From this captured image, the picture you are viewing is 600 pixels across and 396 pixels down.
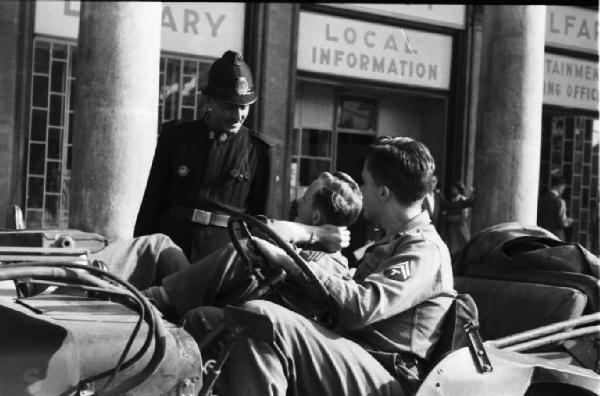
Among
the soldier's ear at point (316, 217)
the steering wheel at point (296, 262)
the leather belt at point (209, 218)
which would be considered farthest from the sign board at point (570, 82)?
the steering wheel at point (296, 262)

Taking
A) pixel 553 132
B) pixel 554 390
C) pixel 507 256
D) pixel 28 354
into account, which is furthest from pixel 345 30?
pixel 28 354

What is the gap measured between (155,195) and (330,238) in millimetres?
1311

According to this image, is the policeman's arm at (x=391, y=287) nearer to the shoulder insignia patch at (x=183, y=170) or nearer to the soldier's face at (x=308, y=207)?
the soldier's face at (x=308, y=207)

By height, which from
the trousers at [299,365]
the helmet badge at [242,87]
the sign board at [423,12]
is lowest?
the trousers at [299,365]

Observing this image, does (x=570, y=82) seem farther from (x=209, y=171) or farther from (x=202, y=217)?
(x=202, y=217)

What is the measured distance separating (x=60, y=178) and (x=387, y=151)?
7612 millimetres

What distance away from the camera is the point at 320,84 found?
12.8m

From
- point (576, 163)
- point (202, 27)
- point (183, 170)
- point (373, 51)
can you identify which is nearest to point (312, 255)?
point (183, 170)

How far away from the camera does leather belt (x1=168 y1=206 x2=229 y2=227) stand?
4469 mm

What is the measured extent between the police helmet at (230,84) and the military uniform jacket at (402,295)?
1.42m

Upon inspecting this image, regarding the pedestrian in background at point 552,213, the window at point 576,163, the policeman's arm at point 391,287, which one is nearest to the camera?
the policeman's arm at point 391,287

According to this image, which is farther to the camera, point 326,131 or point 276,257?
point 326,131

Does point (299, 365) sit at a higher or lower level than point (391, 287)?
lower

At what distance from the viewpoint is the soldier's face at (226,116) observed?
4473mm
